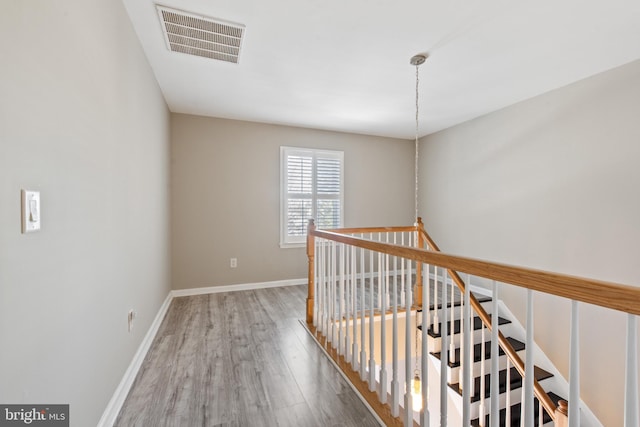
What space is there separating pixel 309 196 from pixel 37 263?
3.62 metres

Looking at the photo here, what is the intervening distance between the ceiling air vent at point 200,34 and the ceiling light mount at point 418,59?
1435mm

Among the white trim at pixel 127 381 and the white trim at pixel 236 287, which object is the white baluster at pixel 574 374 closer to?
the white trim at pixel 127 381

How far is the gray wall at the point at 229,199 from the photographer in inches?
149

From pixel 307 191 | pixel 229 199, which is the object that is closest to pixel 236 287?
pixel 229 199

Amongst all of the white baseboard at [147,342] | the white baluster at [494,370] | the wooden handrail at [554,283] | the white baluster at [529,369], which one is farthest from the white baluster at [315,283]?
the white baluster at [529,369]

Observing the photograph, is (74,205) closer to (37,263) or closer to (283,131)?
(37,263)

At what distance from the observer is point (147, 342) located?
2344mm

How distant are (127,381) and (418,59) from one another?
3.27m

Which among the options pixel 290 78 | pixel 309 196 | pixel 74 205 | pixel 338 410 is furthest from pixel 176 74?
pixel 338 410

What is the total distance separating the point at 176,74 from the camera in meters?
2.72

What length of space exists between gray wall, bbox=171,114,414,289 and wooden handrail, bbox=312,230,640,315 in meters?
3.20

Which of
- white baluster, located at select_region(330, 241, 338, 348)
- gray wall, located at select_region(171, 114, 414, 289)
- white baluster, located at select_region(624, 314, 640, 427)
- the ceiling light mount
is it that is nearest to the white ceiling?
the ceiling light mount

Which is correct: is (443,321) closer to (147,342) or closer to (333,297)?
(333,297)

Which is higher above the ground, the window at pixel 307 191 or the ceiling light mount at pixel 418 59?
the ceiling light mount at pixel 418 59
